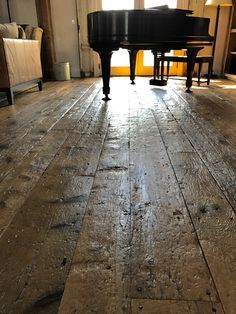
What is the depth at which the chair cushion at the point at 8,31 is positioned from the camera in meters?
2.93

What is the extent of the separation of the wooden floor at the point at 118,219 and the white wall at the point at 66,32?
3.99 meters

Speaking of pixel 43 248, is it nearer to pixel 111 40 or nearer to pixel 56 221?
pixel 56 221

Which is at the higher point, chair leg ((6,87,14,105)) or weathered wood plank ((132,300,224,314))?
chair leg ((6,87,14,105))

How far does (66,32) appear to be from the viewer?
5543 millimetres

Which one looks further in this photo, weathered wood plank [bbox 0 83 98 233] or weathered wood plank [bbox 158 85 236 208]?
weathered wood plank [bbox 158 85 236 208]

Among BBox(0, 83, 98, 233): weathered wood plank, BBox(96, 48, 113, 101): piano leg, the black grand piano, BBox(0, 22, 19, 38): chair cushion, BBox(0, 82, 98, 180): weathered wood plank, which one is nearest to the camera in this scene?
BBox(0, 83, 98, 233): weathered wood plank

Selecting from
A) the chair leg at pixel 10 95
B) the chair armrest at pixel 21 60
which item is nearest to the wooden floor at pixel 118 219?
the chair leg at pixel 10 95

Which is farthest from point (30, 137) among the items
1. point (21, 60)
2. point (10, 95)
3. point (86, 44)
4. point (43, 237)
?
point (86, 44)

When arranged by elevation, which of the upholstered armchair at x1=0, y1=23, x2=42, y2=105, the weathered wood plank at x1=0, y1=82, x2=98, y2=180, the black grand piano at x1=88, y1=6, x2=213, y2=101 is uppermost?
the black grand piano at x1=88, y1=6, x2=213, y2=101

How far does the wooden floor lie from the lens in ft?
2.31

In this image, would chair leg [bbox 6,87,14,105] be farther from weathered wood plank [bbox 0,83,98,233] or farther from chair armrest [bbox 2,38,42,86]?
weathered wood plank [bbox 0,83,98,233]

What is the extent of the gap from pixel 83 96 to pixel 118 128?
1.59 m

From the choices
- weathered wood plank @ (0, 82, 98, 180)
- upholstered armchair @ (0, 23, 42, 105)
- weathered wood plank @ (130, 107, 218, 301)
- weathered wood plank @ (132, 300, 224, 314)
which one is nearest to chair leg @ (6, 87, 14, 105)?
upholstered armchair @ (0, 23, 42, 105)

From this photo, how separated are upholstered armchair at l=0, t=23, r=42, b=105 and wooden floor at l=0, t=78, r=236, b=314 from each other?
3.24 ft
